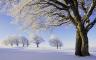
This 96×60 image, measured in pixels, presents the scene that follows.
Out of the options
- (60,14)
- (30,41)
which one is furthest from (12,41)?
(60,14)

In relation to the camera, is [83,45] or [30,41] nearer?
[83,45]

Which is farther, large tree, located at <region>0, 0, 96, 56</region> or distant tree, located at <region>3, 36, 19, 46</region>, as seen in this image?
distant tree, located at <region>3, 36, 19, 46</region>

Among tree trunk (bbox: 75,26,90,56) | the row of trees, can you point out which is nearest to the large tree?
tree trunk (bbox: 75,26,90,56)

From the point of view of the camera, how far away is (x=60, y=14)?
2144cm

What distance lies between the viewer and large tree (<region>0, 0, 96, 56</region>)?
18.7m

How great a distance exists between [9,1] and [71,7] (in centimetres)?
450

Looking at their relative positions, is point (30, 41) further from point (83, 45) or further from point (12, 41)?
point (83, 45)

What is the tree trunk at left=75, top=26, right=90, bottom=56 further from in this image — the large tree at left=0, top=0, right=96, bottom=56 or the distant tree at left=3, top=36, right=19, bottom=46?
the distant tree at left=3, top=36, right=19, bottom=46

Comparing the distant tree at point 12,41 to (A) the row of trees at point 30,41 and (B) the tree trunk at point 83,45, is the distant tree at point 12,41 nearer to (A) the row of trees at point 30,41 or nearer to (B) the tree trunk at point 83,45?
(A) the row of trees at point 30,41

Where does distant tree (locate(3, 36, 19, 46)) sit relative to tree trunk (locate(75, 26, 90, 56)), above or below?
below

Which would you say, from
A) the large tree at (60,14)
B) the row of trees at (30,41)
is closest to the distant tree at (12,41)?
the row of trees at (30,41)

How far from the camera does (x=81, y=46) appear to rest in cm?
1997

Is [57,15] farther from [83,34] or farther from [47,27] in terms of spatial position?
[83,34]

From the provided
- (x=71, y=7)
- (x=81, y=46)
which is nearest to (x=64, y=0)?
(x=71, y=7)
